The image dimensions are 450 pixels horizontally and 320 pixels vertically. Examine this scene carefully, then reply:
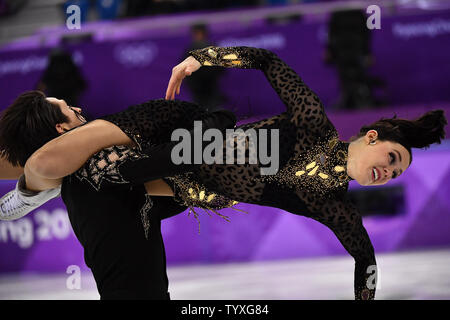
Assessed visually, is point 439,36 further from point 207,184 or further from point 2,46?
point 2,46

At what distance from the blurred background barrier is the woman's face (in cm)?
234

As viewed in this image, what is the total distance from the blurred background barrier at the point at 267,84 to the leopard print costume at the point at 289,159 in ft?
7.71

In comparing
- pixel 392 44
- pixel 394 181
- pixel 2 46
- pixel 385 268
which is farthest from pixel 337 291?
pixel 2 46

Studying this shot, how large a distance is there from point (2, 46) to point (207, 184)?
14.2ft

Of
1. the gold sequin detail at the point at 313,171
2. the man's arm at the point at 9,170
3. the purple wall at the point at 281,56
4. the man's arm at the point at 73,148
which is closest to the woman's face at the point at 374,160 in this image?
the gold sequin detail at the point at 313,171

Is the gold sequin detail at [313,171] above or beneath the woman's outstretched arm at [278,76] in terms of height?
beneath

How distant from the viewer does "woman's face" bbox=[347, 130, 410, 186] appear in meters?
2.19

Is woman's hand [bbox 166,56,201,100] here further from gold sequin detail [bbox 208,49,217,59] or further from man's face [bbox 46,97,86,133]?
man's face [bbox 46,97,86,133]

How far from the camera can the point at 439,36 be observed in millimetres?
4891

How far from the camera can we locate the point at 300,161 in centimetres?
222

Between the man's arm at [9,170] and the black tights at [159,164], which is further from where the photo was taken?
the man's arm at [9,170]

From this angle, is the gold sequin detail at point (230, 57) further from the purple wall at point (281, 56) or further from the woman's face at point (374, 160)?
the purple wall at point (281, 56)

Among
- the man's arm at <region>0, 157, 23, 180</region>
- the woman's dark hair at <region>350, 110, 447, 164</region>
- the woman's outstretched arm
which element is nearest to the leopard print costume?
the woman's outstretched arm

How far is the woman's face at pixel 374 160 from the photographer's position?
7.20ft
